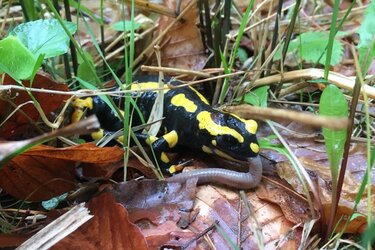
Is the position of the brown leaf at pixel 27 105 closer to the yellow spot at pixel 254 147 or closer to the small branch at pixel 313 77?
the yellow spot at pixel 254 147

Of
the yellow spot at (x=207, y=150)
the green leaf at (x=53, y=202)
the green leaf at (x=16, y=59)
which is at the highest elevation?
the green leaf at (x=16, y=59)

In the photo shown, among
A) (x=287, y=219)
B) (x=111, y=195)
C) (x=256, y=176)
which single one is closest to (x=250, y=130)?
(x=256, y=176)

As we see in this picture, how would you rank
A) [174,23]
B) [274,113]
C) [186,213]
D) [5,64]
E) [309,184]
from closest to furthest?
[274,113], [5,64], [309,184], [186,213], [174,23]

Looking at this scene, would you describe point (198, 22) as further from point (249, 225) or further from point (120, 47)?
point (249, 225)

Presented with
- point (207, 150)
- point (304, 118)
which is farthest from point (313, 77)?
point (304, 118)

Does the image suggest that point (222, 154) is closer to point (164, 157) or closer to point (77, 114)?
point (164, 157)

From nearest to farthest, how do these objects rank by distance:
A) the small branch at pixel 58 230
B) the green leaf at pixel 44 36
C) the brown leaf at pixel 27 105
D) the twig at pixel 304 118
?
the twig at pixel 304 118, the small branch at pixel 58 230, the green leaf at pixel 44 36, the brown leaf at pixel 27 105

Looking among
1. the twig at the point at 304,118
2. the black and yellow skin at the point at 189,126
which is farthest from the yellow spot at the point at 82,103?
the twig at the point at 304,118
